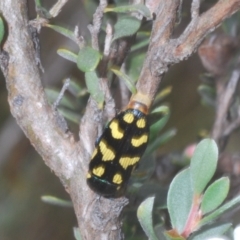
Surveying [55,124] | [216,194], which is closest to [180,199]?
[216,194]

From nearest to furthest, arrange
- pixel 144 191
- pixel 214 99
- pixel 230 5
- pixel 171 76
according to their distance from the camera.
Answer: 1. pixel 230 5
2. pixel 144 191
3. pixel 214 99
4. pixel 171 76

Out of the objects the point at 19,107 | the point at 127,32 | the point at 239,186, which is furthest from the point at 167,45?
the point at 239,186

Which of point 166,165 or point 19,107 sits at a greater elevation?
point 19,107

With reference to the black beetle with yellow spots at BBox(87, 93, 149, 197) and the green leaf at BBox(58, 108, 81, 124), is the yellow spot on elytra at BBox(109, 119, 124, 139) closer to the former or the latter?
the black beetle with yellow spots at BBox(87, 93, 149, 197)

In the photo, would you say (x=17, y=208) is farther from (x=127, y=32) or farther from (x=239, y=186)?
(x=127, y=32)

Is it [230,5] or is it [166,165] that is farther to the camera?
[166,165]

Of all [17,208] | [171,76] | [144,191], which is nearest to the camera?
[144,191]

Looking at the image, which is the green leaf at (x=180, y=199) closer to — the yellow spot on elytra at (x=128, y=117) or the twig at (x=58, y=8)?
the yellow spot on elytra at (x=128, y=117)
